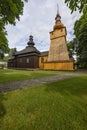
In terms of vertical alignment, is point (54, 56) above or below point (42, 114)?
above

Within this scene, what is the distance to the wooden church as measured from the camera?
25.7m

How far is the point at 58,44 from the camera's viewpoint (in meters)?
28.7

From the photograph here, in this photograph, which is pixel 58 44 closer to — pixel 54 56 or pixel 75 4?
pixel 54 56

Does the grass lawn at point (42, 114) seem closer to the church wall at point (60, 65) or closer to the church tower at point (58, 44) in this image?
the church wall at point (60, 65)

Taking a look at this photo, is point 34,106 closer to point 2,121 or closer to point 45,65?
point 2,121

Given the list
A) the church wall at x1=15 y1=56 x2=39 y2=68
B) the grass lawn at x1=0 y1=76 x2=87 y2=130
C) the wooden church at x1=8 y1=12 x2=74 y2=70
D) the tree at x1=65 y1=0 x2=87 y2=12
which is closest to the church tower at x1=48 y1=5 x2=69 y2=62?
the wooden church at x1=8 y1=12 x2=74 y2=70

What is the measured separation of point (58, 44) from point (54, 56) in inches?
140

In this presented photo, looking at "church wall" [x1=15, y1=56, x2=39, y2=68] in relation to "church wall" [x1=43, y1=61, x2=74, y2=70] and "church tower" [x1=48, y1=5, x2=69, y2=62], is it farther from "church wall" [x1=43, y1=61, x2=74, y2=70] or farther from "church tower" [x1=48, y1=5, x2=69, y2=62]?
"church tower" [x1=48, y1=5, x2=69, y2=62]

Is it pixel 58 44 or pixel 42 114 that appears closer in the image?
pixel 42 114

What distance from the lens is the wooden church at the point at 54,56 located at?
2572 cm

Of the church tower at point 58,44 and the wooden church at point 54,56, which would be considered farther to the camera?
the church tower at point 58,44

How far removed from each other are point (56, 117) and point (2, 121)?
1.49 metres

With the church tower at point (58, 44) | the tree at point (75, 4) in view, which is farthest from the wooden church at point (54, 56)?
the tree at point (75, 4)

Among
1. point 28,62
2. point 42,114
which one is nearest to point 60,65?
point 28,62
